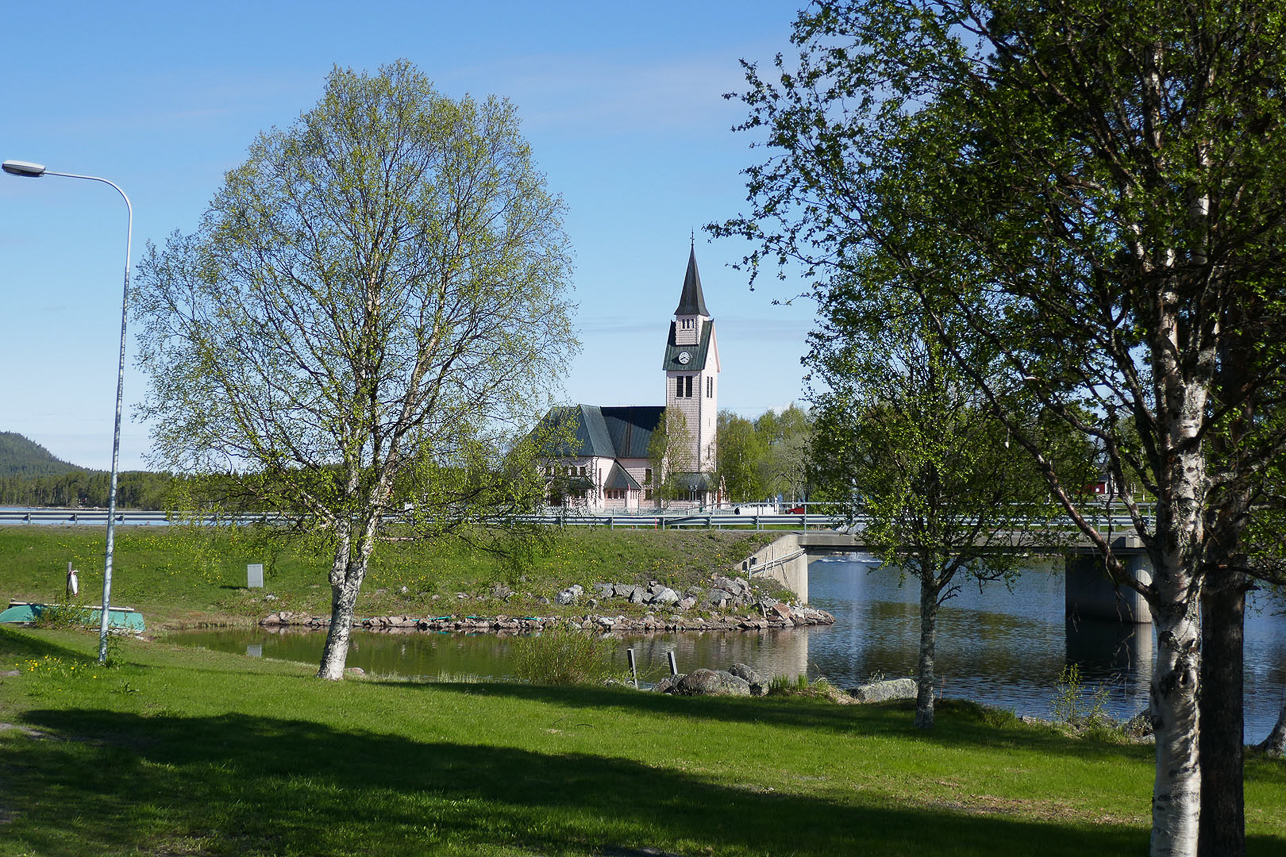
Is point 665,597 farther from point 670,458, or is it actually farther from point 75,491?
point 75,491

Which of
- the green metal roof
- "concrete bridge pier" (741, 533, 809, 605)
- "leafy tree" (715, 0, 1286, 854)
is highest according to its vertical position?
the green metal roof

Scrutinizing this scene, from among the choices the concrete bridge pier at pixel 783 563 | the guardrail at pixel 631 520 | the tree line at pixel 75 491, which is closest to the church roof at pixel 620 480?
the guardrail at pixel 631 520

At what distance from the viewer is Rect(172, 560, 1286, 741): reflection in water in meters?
30.0

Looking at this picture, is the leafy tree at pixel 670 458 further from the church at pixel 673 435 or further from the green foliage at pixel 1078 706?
the green foliage at pixel 1078 706

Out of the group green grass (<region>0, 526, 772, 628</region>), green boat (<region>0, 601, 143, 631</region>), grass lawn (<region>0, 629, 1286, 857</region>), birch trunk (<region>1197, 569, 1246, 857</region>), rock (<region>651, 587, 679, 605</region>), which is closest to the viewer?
grass lawn (<region>0, 629, 1286, 857</region>)

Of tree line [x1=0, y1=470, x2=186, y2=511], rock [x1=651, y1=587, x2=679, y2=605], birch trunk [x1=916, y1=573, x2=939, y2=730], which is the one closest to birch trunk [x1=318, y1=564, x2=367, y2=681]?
birch trunk [x1=916, y1=573, x2=939, y2=730]

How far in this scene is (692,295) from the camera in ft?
324

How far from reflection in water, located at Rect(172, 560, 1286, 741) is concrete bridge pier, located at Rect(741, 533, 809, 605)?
298cm

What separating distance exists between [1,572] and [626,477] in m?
55.9

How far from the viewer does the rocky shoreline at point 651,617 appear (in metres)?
41.1

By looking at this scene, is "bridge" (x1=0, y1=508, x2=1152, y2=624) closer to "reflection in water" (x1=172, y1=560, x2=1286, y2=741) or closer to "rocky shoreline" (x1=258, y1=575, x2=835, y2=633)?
"reflection in water" (x1=172, y1=560, x2=1286, y2=741)

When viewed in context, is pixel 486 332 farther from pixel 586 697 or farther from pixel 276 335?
pixel 586 697

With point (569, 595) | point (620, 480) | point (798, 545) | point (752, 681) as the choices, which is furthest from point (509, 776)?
point (620, 480)

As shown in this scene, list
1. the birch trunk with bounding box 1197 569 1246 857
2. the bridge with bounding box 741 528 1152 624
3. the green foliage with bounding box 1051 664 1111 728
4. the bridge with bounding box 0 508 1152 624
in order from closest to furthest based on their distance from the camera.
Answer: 1. the birch trunk with bounding box 1197 569 1246 857
2. the green foliage with bounding box 1051 664 1111 728
3. the bridge with bounding box 0 508 1152 624
4. the bridge with bounding box 741 528 1152 624
